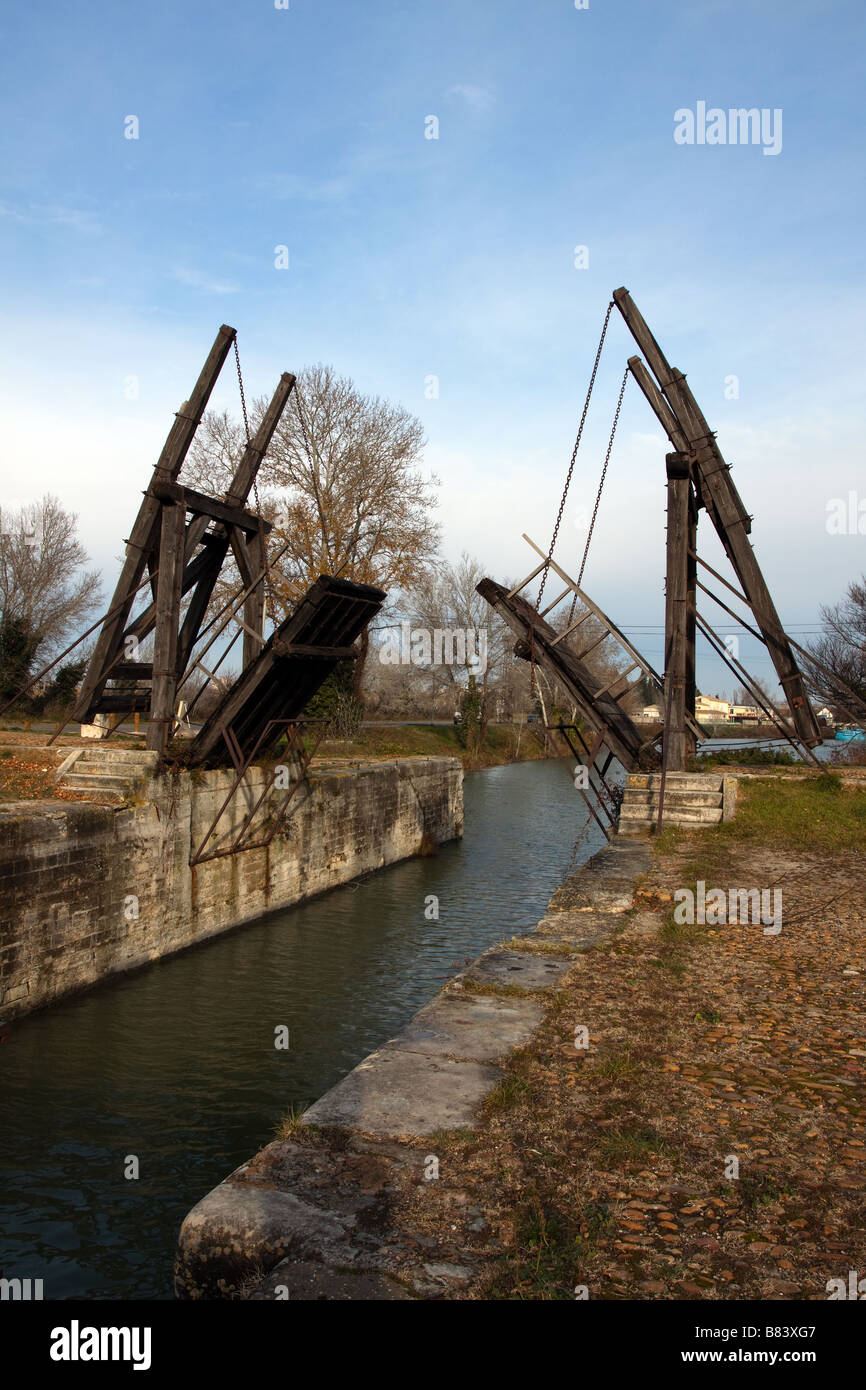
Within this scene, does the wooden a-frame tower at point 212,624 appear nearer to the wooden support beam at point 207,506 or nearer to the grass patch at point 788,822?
the wooden support beam at point 207,506

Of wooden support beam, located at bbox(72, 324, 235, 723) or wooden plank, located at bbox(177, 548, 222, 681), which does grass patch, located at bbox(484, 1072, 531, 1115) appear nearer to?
wooden support beam, located at bbox(72, 324, 235, 723)

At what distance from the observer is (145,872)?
10555mm

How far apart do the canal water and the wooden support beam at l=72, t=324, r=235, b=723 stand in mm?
3700

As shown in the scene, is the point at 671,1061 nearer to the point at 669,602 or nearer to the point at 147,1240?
the point at 147,1240

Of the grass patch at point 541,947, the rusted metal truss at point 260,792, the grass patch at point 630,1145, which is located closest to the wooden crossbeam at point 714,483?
the rusted metal truss at point 260,792

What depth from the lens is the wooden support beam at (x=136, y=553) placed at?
11.9m

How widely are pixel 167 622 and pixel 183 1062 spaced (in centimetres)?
547

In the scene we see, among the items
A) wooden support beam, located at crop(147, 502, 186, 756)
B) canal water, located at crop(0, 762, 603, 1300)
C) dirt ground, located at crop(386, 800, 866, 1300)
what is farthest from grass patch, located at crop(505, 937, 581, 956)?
wooden support beam, located at crop(147, 502, 186, 756)

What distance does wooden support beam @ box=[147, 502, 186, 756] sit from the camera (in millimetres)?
11461

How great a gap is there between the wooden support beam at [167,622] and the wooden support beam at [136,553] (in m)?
0.34

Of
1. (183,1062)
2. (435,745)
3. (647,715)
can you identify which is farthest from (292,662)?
(647,715)

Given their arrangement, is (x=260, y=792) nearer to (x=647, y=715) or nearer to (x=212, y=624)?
(x=212, y=624)
